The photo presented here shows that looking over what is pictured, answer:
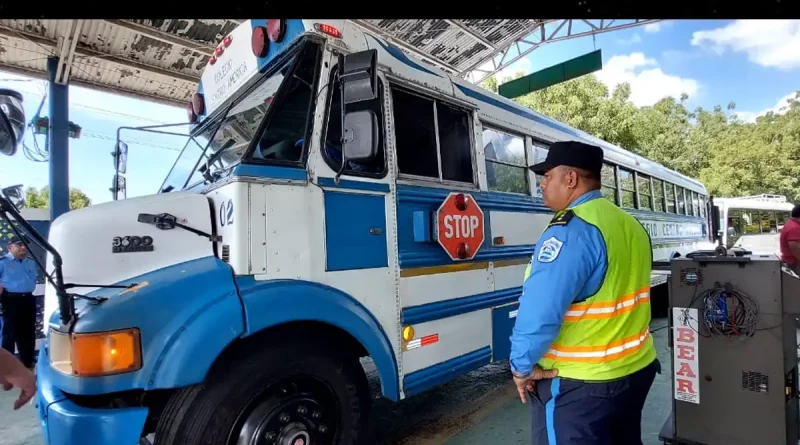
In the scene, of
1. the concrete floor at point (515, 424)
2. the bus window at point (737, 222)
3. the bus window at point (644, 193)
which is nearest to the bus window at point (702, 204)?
the bus window at point (644, 193)

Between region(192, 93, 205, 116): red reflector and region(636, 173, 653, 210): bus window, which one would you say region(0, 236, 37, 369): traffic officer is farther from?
region(636, 173, 653, 210): bus window

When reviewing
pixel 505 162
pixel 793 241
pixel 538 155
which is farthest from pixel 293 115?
pixel 793 241

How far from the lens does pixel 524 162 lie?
4.32 m

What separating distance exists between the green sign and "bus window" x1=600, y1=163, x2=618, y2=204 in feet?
9.61

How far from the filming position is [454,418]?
3.70 metres

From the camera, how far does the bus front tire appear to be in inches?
80.0

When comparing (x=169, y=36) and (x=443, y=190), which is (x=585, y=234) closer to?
(x=443, y=190)

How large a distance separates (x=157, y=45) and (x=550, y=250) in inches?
304

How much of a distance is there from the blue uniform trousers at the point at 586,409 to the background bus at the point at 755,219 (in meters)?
18.0

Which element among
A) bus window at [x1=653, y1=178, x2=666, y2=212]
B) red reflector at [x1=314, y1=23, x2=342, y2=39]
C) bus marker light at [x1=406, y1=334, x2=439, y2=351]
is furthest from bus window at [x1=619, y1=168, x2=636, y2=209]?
red reflector at [x1=314, y1=23, x2=342, y2=39]

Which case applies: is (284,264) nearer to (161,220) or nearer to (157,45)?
(161,220)

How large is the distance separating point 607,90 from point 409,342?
1558 cm

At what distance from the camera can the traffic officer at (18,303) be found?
588cm

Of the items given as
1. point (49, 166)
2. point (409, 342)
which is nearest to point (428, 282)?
point (409, 342)
